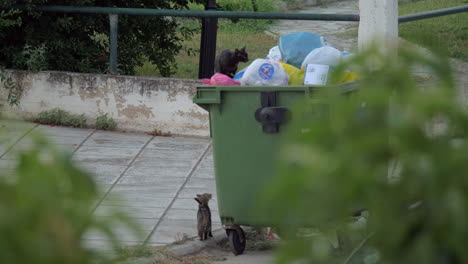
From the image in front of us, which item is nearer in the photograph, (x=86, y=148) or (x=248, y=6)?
(x=86, y=148)

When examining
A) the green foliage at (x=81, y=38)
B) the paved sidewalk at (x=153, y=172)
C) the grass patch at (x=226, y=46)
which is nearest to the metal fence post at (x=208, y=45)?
the green foliage at (x=81, y=38)

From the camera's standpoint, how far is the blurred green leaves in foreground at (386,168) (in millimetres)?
758

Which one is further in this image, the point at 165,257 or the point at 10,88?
the point at 10,88

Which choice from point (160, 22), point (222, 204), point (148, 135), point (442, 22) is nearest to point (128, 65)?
point (160, 22)

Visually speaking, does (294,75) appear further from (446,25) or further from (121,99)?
(446,25)

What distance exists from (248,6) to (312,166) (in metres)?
16.7

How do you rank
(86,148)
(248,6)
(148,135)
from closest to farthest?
(86,148), (148,135), (248,6)

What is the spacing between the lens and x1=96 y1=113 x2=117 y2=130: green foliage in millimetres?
8188

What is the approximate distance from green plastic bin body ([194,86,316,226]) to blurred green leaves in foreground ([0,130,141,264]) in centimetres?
412

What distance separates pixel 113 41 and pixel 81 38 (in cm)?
84

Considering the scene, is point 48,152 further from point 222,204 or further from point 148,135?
point 148,135

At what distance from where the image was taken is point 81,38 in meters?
9.14

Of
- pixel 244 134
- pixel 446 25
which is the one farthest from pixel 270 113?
pixel 446 25

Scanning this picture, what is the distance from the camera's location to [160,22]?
9664 millimetres
